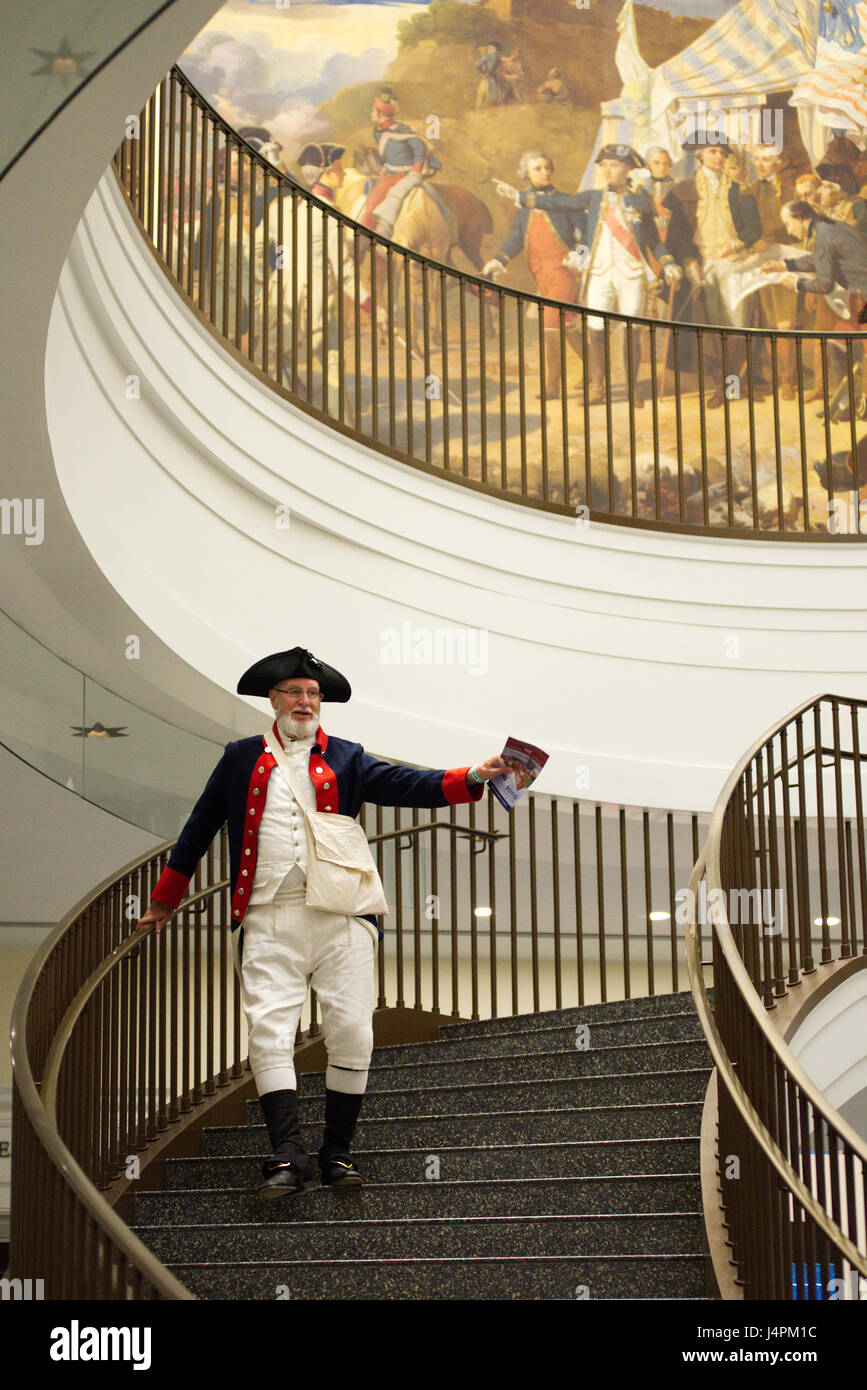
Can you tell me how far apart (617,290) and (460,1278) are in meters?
12.3

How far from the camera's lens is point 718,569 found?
11.7 meters

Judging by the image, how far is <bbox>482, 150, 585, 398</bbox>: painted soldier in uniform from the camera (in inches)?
615

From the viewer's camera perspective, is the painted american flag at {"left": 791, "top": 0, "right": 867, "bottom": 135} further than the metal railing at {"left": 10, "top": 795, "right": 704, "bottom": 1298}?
Yes

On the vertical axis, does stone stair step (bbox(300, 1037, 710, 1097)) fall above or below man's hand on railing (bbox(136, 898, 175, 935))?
below

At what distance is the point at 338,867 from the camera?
18.5 ft

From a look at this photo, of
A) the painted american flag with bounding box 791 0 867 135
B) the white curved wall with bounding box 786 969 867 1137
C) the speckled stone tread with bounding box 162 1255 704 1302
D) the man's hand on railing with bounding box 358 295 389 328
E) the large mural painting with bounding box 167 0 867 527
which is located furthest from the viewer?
the painted american flag with bounding box 791 0 867 135

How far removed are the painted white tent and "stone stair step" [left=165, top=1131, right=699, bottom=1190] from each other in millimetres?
12279

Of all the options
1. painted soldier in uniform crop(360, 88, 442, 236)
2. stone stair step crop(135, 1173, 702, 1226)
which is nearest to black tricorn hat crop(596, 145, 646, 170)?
painted soldier in uniform crop(360, 88, 442, 236)

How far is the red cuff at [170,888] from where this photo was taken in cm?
571

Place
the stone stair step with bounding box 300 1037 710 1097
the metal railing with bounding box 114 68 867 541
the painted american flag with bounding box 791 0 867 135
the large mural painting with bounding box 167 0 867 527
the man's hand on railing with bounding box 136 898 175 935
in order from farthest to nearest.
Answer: the painted american flag with bounding box 791 0 867 135 < the large mural painting with bounding box 167 0 867 527 < the metal railing with bounding box 114 68 867 541 < the stone stair step with bounding box 300 1037 710 1097 < the man's hand on railing with bounding box 136 898 175 935

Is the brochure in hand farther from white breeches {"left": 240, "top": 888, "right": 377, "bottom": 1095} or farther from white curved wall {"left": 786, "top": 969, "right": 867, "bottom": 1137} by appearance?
white curved wall {"left": 786, "top": 969, "right": 867, "bottom": 1137}

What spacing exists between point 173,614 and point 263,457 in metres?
1.43

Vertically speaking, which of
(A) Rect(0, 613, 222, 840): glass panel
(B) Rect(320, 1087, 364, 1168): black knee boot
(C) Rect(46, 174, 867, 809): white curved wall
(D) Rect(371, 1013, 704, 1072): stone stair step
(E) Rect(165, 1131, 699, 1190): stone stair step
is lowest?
(E) Rect(165, 1131, 699, 1190): stone stair step

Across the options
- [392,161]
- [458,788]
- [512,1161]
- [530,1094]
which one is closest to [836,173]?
[392,161]
